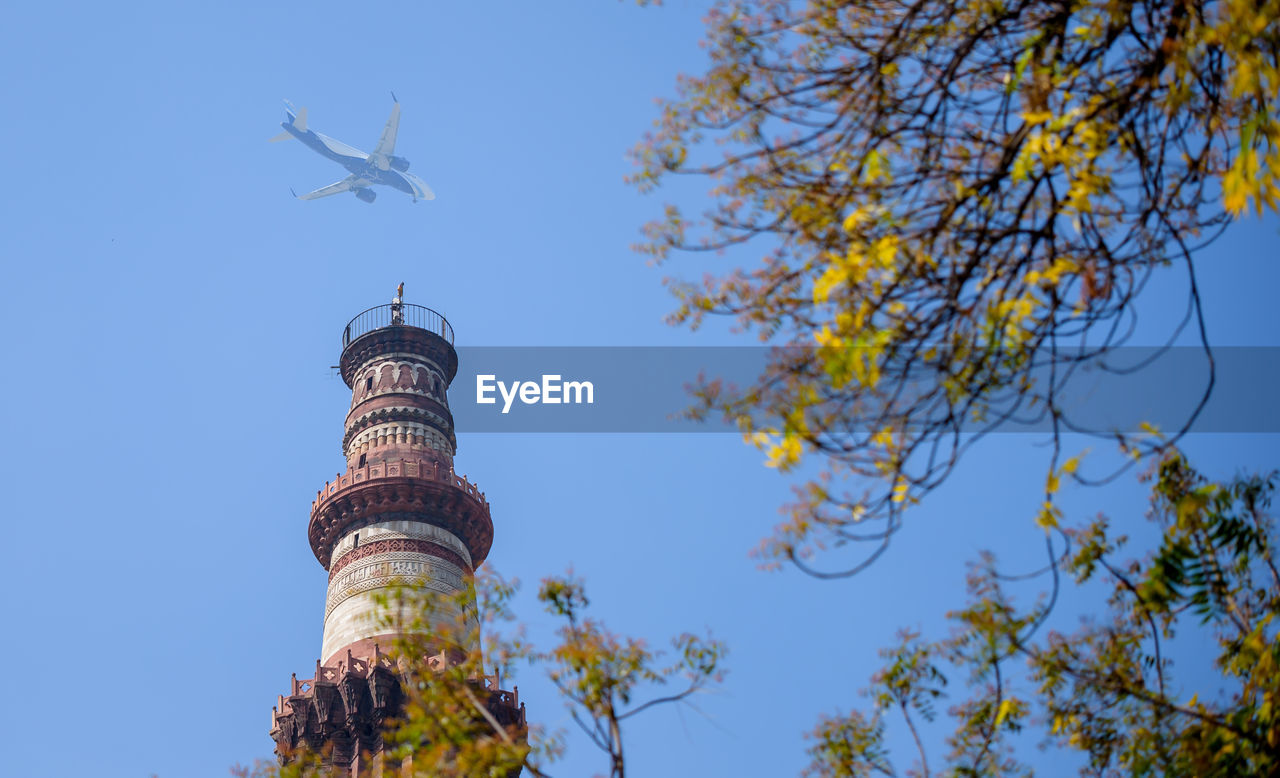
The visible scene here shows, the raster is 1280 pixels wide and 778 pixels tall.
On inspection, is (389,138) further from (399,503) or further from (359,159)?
(399,503)

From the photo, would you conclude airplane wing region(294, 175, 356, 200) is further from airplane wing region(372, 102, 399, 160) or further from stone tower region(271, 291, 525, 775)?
stone tower region(271, 291, 525, 775)

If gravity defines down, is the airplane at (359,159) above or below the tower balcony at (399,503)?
above

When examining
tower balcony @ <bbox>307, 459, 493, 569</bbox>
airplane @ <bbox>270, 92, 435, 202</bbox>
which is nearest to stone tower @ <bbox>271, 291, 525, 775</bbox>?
tower balcony @ <bbox>307, 459, 493, 569</bbox>

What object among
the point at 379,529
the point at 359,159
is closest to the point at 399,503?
the point at 379,529

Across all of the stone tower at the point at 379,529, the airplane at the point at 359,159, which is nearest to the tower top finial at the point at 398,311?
the stone tower at the point at 379,529

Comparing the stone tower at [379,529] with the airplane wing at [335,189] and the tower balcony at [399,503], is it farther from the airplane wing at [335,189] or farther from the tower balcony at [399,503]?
the airplane wing at [335,189]

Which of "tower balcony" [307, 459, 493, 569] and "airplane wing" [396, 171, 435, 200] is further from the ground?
"airplane wing" [396, 171, 435, 200]
